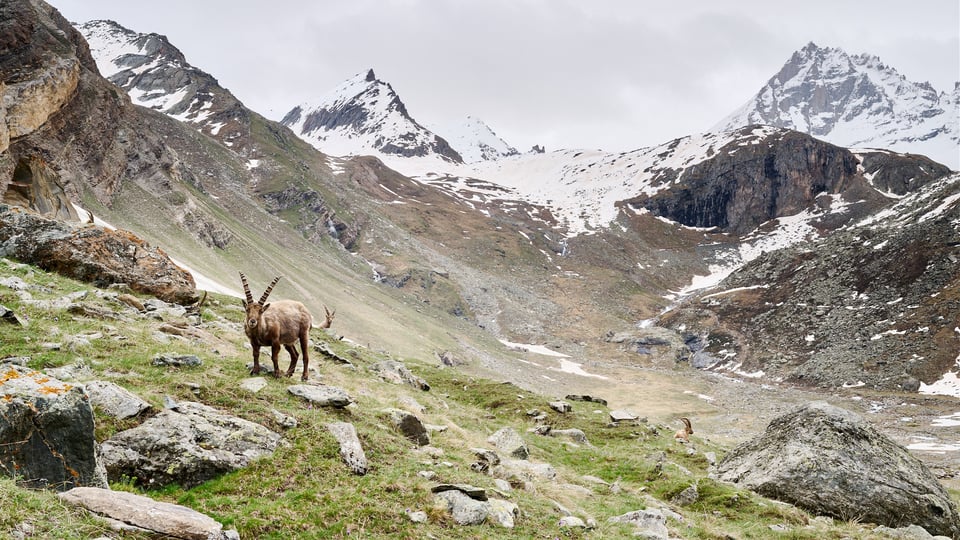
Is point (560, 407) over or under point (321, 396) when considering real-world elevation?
under

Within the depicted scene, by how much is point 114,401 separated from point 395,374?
55.7 ft

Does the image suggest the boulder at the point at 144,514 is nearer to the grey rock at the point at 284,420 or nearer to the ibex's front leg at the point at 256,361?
the grey rock at the point at 284,420

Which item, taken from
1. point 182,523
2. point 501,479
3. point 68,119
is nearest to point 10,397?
point 182,523

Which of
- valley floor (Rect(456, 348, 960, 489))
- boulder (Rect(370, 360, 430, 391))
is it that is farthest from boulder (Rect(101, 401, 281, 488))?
valley floor (Rect(456, 348, 960, 489))

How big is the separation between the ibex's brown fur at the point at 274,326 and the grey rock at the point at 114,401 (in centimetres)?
422

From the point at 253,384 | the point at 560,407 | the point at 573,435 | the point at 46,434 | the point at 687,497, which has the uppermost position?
the point at 687,497

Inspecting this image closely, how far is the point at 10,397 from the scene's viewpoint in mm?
6895

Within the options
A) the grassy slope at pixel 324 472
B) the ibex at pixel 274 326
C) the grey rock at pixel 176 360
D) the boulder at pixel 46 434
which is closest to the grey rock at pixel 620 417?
the grassy slope at pixel 324 472

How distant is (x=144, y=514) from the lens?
6.34m

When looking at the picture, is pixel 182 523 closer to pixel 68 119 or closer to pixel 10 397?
pixel 10 397

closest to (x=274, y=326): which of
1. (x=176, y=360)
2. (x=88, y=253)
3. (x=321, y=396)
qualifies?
(x=176, y=360)

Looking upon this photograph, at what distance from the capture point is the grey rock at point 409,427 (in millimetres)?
13430

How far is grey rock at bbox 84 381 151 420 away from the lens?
935cm

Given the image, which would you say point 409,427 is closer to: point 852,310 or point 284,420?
point 284,420
